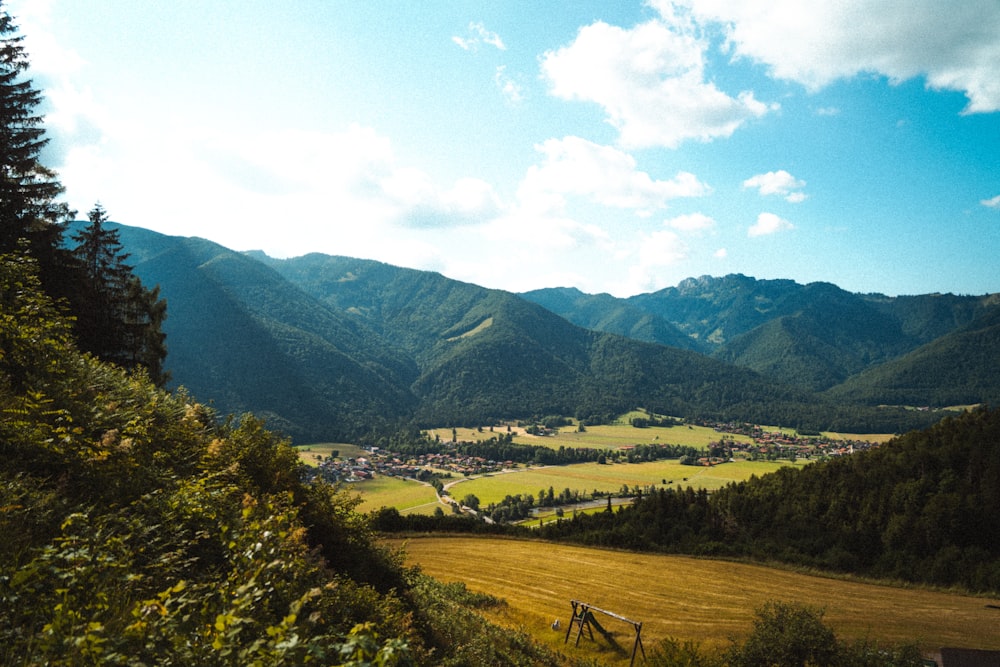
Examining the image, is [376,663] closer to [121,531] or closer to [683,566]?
[121,531]

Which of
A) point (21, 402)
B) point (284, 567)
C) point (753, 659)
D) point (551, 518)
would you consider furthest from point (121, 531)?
point (551, 518)

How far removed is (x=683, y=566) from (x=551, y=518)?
197 feet

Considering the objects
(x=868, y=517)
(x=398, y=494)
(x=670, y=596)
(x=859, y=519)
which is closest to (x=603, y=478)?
(x=398, y=494)

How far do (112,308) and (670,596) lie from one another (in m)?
44.3

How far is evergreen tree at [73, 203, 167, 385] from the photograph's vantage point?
1137 inches

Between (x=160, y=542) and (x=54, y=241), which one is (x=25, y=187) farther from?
(x=160, y=542)

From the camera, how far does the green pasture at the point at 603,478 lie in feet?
422

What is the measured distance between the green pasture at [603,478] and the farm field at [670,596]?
252ft

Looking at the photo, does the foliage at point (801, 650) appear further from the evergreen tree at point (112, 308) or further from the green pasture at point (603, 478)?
the green pasture at point (603, 478)

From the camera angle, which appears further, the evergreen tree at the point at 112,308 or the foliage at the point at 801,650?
the evergreen tree at the point at 112,308

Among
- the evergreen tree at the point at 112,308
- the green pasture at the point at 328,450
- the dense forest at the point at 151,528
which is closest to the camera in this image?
the dense forest at the point at 151,528

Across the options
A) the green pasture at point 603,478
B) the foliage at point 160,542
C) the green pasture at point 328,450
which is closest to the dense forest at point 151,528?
the foliage at point 160,542

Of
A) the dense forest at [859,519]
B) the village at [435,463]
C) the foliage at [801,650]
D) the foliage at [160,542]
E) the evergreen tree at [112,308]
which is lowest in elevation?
the village at [435,463]

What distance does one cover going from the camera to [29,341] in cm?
1092
